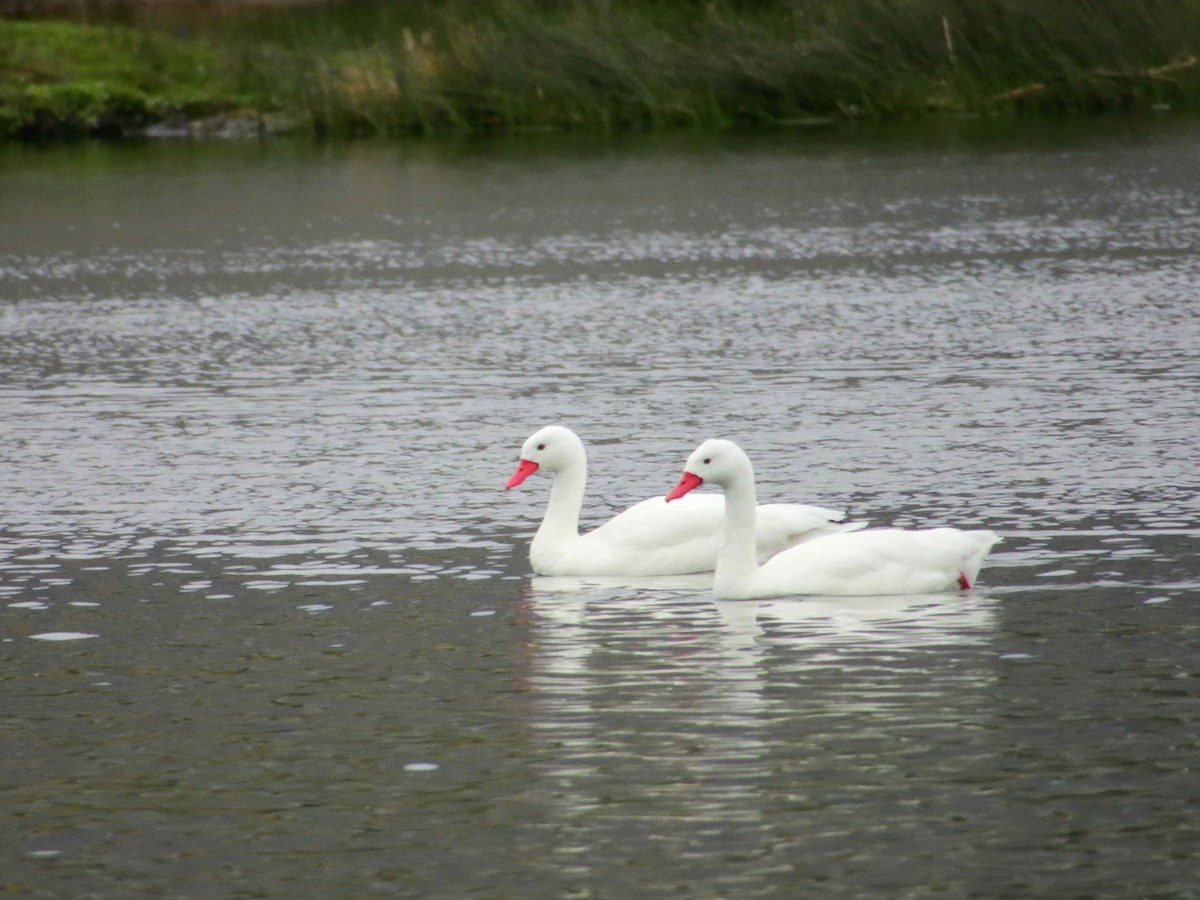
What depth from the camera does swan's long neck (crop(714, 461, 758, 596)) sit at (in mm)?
9602

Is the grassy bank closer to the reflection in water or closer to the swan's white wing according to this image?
the swan's white wing

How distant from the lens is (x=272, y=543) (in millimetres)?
10859

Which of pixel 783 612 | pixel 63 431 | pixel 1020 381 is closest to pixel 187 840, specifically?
pixel 783 612

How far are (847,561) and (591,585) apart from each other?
1.19 m

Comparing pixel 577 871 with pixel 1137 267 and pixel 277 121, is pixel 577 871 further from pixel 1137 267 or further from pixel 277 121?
pixel 277 121

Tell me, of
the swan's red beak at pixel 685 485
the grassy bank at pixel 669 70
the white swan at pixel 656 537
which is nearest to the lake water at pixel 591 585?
the white swan at pixel 656 537

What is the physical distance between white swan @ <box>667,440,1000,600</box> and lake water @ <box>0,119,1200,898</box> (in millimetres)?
126

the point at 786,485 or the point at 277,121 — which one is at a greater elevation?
the point at 277,121

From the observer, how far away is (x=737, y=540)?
9.66 metres

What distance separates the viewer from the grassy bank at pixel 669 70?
1336 inches

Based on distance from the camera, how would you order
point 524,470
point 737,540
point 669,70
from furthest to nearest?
point 669,70, point 524,470, point 737,540

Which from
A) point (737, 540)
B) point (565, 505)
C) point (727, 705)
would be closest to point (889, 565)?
point (737, 540)

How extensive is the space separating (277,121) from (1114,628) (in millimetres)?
33640

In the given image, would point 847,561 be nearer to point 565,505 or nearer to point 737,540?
point 737,540
